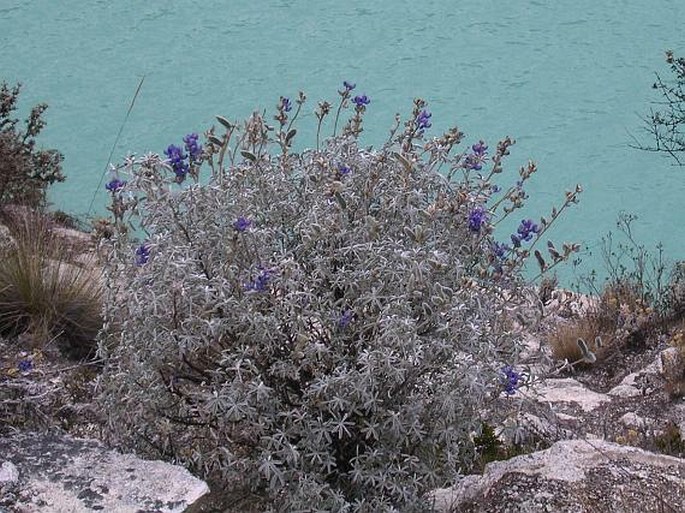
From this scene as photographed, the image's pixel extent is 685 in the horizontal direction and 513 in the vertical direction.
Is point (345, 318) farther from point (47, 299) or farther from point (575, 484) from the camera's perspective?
point (47, 299)

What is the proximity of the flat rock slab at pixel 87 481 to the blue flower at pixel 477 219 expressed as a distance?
95cm

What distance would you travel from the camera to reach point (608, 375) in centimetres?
564

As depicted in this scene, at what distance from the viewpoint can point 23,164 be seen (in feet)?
22.1

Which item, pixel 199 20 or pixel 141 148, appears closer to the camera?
pixel 141 148

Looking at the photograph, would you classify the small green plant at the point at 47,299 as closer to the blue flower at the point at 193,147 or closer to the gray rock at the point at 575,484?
the blue flower at the point at 193,147

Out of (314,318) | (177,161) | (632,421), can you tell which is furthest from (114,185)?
(632,421)

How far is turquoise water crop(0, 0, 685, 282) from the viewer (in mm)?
10438

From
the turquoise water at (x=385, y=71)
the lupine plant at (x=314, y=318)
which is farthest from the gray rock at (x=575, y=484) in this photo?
the turquoise water at (x=385, y=71)

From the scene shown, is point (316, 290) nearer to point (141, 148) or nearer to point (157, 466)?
point (157, 466)

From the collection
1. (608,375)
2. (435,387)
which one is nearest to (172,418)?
(435,387)

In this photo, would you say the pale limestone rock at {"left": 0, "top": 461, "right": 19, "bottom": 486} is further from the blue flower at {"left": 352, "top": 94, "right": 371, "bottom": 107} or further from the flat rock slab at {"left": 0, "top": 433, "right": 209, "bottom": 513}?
the blue flower at {"left": 352, "top": 94, "right": 371, "bottom": 107}

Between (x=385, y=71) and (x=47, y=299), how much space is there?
24.0 ft

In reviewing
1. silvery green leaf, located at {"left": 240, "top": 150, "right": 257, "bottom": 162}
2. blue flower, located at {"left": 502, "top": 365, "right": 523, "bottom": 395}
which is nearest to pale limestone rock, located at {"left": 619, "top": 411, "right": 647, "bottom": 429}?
blue flower, located at {"left": 502, "top": 365, "right": 523, "bottom": 395}

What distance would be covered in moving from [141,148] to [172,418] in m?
8.01
